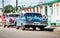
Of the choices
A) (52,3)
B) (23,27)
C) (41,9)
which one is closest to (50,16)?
(52,3)

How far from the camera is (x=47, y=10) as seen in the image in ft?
138

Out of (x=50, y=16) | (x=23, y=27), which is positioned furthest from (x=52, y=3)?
(x=23, y=27)

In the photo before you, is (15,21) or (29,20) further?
(15,21)

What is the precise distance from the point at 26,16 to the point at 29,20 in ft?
2.27

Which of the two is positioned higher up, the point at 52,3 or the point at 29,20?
the point at 52,3

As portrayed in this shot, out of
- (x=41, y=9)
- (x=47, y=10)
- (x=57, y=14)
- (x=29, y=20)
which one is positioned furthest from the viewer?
(x=41, y=9)

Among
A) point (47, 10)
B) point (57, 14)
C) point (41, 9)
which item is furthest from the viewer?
point (41, 9)

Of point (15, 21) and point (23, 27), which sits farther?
point (15, 21)

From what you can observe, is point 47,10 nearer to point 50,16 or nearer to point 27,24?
point 50,16

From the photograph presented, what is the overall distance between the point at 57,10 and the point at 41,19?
1115 cm

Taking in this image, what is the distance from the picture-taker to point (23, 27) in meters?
27.0

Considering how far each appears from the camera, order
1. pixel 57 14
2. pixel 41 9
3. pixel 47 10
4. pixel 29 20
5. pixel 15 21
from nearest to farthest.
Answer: pixel 29 20
pixel 15 21
pixel 57 14
pixel 47 10
pixel 41 9

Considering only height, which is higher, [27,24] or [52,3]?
[52,3]

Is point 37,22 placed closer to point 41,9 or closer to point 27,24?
point 27,24
